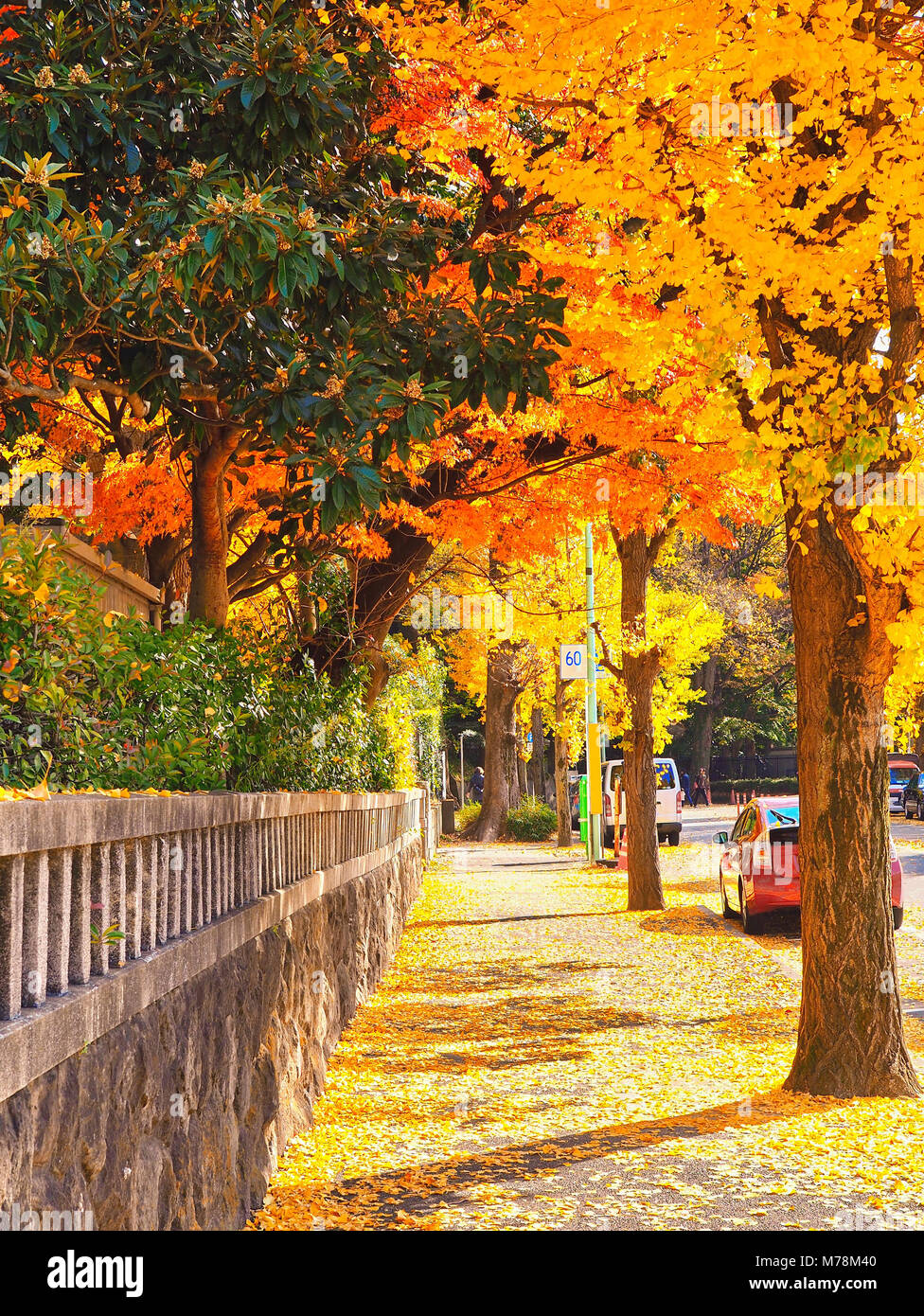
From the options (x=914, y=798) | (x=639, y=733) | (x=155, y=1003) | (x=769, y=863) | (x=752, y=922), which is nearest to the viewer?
(x=155, y=1003)

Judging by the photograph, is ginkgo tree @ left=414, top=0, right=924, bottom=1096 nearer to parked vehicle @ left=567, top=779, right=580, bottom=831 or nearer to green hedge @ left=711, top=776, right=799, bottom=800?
parked vehicle @ left=567, top=779, right=580, bottom=831

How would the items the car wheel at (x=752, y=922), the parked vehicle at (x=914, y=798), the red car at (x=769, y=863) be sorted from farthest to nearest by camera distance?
the parked vehicle at (x=914, y=798) < the car wheel at (x=752, y=922) < the red car at (x=769, y=863)

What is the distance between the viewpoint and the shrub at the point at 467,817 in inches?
1643

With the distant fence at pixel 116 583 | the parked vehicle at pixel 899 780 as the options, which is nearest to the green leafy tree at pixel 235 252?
the distant fence at pixel 116 583

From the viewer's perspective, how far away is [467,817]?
142ft

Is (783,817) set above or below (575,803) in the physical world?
above

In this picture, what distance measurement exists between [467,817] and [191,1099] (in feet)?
127

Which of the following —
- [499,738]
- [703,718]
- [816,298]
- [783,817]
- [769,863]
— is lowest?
[769,863]

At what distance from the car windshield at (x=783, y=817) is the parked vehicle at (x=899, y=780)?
1022 inches

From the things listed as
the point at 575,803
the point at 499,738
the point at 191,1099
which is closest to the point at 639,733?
the point at 191,1099

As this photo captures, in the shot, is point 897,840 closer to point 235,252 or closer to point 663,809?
point 663,809

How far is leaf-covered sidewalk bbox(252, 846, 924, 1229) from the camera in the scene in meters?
5.95

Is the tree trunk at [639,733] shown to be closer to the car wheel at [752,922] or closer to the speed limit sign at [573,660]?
the car wheel at [752,922]
